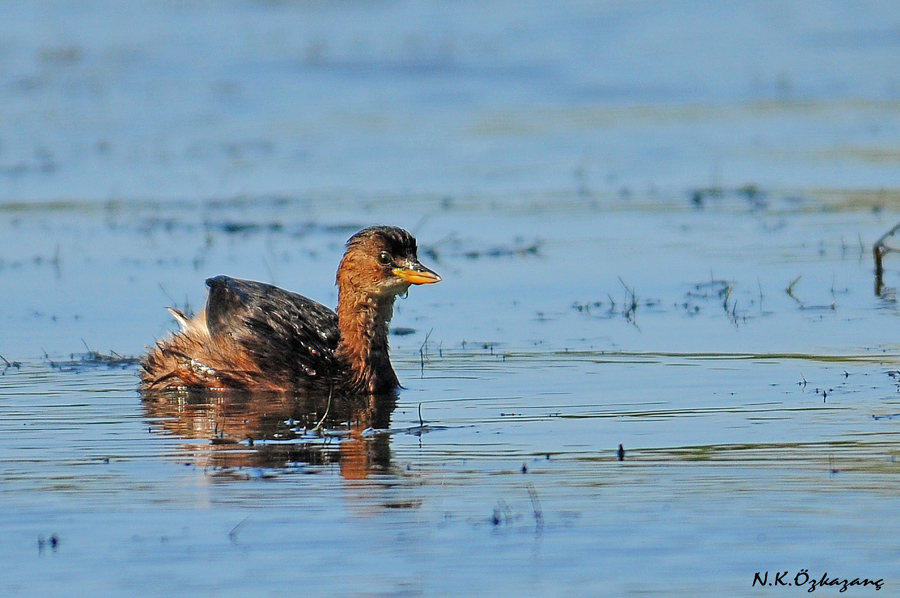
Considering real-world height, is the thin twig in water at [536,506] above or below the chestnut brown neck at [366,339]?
below

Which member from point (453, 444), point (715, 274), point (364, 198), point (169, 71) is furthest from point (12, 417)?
point (169, 71)

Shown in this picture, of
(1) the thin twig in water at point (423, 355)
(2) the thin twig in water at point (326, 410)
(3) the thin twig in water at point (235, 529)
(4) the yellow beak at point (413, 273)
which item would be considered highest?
(4) the yellow beak at point (413, 273)

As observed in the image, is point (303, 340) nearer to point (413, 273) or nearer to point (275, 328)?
point (275, 328)

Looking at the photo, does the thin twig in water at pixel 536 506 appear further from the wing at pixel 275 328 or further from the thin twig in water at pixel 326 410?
the wing at pixel 275 328

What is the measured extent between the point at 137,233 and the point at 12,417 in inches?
274

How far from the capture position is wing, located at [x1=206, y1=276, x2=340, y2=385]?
10742 mm

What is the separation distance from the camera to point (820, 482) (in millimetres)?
7488

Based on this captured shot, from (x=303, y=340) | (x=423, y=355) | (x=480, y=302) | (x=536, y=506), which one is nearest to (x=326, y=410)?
(x=303, y=340)

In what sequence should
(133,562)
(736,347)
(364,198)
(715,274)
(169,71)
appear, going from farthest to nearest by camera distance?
(169,71), (364,198), (715,274), (736,347), (133,562)

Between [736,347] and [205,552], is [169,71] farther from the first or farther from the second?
[205,552]

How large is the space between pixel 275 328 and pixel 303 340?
8.0 inches

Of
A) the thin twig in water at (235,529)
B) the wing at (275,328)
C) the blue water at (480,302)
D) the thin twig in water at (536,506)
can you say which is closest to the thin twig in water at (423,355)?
the blue water at (480,302)

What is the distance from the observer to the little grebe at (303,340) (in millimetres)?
10703

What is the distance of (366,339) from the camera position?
10859mm
